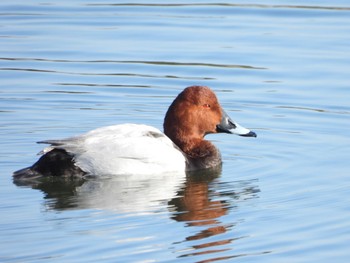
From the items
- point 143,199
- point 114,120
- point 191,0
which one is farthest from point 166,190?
point 191,0

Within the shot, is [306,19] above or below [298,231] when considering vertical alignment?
above

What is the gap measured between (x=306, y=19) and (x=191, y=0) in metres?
2.25

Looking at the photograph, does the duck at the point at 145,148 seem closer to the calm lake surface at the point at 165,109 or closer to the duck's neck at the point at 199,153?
the duck's neck at the point at 199,153

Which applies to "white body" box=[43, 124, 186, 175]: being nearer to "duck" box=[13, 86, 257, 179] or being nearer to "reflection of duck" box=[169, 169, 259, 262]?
"duck" box=[13, 86, 257, 179]

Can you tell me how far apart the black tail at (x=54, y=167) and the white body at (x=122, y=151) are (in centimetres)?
6

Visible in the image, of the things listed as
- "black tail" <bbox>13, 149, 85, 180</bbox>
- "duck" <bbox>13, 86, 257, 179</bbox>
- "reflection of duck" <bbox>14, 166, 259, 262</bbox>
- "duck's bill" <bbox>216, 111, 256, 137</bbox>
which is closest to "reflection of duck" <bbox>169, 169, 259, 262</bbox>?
"reflection of duck" <bbox>14, 166, 259, 262</bbox>

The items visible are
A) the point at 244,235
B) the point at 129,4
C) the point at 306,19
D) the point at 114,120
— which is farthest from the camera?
the point at 129,4

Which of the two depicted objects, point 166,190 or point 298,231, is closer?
point 298,231

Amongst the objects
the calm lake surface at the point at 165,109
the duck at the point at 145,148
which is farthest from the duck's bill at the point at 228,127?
the calm lake surface at the point at 165,109

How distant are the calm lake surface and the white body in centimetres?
15

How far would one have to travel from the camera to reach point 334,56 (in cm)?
1394

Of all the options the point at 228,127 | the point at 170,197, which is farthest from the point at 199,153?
the point at 170,197

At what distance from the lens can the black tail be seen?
31.3 ft

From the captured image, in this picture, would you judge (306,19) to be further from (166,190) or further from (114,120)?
(166,190)
